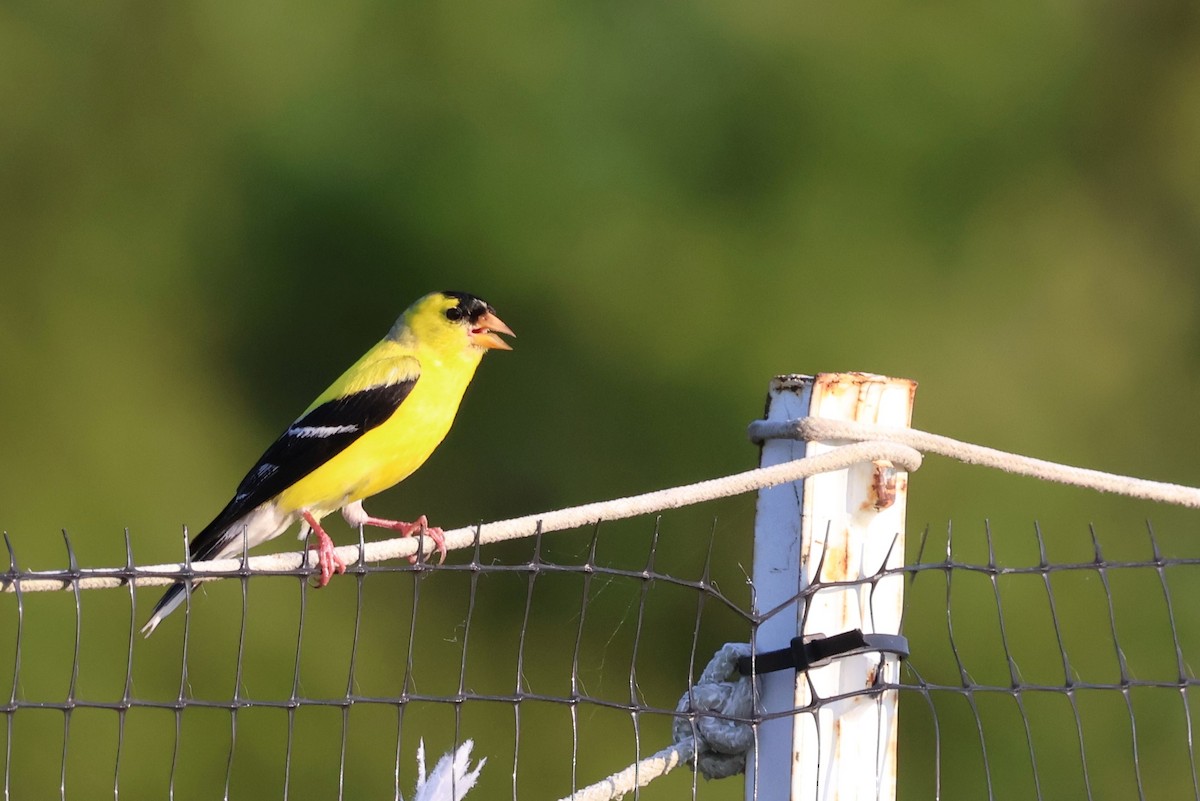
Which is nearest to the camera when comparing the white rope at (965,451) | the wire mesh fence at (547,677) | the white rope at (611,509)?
the white rope at (611,509)

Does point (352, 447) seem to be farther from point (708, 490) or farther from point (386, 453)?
point (708, 490)

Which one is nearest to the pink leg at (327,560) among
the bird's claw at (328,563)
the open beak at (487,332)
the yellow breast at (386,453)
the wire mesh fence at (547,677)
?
the bird's claw at (328,563)

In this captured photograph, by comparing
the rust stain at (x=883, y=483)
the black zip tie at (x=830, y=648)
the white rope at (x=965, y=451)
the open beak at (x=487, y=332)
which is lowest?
the black zip tie at (x=830, y=648)

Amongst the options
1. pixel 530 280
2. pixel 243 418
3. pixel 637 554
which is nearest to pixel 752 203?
pixel 530 280

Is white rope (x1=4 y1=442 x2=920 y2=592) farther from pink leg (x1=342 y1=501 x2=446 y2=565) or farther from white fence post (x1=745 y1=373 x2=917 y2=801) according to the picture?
pink leg (x1=342 y1=501 x2=446 y2=565)

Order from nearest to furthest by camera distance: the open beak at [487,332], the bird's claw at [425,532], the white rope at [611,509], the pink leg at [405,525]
A: the white rope at [611,509] < the bird's claw at [425,532] < the pink leg at [405,525] < the open beak at [487,332]

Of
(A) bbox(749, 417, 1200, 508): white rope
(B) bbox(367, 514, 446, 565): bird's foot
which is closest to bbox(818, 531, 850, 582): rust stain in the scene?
(A) bbox(749, 417, 1200, 508): white rope

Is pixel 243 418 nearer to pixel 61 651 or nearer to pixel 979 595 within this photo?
pixel 61 651

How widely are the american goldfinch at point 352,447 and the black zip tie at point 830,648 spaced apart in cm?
138

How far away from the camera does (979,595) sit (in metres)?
6.27

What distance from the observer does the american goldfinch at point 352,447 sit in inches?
125

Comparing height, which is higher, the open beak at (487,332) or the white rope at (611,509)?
the open beak at (487,332)

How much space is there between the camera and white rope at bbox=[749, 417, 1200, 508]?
6.20ft

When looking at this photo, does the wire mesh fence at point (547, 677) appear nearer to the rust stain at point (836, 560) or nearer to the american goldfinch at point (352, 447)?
the american goldfinch at point (352, 447)
